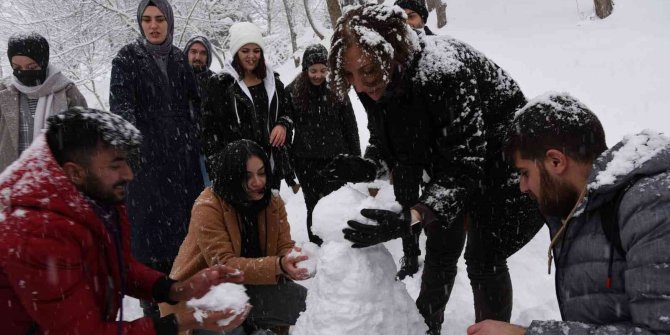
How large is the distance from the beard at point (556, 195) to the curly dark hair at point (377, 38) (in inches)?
28.6

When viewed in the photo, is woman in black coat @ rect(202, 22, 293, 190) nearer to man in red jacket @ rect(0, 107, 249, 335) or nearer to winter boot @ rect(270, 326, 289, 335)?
winter boot @ rect(270, 326, 289, 335)

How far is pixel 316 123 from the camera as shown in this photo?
4.18m

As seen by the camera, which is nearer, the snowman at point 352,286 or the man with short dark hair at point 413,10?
the snowman at point 352,286

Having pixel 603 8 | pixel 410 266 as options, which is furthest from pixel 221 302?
pixel 603 8

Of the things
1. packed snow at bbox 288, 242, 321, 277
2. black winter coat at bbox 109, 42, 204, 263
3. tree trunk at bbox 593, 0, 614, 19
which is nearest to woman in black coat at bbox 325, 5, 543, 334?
packed snow at bbox 288, 242, 321, 277

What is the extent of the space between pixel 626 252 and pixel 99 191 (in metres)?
1.72

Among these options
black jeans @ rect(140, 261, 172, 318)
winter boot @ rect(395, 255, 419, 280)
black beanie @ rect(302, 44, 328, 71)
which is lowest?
winter boot @ rect(395, 255, 419, 280)

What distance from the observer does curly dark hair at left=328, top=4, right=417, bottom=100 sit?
5.98 ft

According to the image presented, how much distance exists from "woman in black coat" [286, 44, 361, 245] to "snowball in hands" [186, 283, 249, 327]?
2167 millimetres

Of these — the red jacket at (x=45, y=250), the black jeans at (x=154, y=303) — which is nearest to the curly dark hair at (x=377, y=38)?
the red jacket at (x=45, y=250)

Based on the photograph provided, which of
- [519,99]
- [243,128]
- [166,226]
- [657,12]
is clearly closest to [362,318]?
[519,99]

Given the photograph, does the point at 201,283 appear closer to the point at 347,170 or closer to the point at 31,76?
the point at 347,170

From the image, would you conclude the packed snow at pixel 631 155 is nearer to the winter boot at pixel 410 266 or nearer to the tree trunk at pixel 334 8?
the winter boot at pixel 410 266

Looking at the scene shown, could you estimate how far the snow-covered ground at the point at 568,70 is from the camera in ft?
11.5
